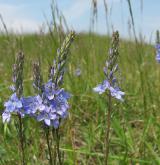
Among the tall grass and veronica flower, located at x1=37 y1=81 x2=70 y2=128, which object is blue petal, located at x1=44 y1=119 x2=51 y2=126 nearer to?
→ veronica flower, located at x1=37 y1=81 x2=70 y2=128

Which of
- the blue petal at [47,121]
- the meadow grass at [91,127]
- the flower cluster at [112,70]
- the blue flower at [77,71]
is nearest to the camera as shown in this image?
the blue petal at [47,121]

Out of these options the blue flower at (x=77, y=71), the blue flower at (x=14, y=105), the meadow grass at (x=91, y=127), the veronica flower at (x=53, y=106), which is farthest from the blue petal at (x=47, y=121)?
the blue flower at (x=77, y=71)

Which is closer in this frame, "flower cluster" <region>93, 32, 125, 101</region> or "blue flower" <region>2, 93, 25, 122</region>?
"blue flower" <region>2, 93, 25, 122</region>

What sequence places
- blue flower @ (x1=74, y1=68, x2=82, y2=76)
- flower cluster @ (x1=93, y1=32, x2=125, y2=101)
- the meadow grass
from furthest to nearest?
blue flower @ (x1=74, y1=68, x2=82, y2=76) → the meadow grass → flower cluster @ (x1=93, y1=32, x2=125, y2=101)

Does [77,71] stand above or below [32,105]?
above


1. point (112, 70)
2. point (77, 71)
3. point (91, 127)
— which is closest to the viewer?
point (112, 70)

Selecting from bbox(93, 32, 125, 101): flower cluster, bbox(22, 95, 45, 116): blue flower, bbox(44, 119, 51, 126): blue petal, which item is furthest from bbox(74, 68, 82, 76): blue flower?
bbox(44, 119, 51, 126): blue petal

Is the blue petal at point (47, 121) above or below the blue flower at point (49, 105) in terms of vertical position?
below

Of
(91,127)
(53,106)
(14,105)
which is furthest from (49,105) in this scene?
(91,127)

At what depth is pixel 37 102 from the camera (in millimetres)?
1563

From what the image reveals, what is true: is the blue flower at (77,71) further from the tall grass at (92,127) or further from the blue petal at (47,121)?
the blue petal at (47,121)

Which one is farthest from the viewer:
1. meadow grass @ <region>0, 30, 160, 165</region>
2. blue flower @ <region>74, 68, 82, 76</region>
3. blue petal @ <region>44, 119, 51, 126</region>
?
blue flower @ <region>74, 68, 82, 76</region>

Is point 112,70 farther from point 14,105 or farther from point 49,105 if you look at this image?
point 14,105

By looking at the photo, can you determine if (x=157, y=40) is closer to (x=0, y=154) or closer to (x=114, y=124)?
(x=114, y=124)
